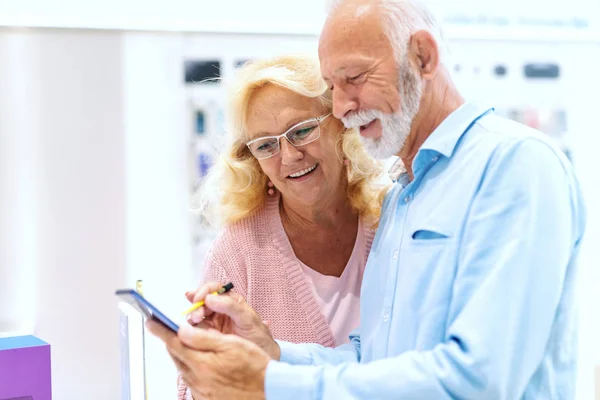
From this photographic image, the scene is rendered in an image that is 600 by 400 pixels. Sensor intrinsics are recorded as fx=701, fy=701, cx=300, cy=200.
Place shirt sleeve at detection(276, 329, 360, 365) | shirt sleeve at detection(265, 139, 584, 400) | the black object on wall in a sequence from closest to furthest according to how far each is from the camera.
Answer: shirt sleeve at detection(265, 139, 584, 400) < shirt sleeve at detection(276, 329, 360, 365) < the black object on wall

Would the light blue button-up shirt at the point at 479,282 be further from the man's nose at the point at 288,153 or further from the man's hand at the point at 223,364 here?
the man's nose at the point at 288,153

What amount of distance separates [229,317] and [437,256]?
0.67m

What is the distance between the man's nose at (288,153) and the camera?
83.4 inches

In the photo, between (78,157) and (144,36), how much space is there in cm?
67

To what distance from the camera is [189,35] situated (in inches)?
138

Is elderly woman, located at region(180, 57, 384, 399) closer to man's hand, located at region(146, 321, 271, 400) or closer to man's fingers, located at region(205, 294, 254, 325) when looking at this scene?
man's fingers, located at region(205, 294, 254, 325)

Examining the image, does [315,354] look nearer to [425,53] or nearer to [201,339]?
[201,339]

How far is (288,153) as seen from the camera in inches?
83.5

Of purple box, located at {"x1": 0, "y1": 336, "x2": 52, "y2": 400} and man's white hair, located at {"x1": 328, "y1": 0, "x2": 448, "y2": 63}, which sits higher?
man's white hair, located at {"x1": 328, "y1": 0, "x2": 448, "y2": 63}

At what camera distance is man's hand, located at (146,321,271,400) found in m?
1.39

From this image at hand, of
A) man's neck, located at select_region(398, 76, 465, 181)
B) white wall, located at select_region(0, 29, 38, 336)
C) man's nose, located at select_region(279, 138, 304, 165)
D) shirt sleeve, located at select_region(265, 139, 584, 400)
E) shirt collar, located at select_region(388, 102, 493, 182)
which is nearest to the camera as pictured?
shirt sleeve, located at select_region(265, 139, 584, 400)

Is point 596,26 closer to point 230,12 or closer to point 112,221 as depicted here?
point 230,12

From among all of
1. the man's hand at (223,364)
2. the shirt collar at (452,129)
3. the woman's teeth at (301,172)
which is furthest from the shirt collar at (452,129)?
the woman's teeth at (301,172)

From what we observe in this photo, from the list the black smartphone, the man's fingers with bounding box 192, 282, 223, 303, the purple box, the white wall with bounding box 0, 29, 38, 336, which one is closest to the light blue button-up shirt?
the black smartphone
